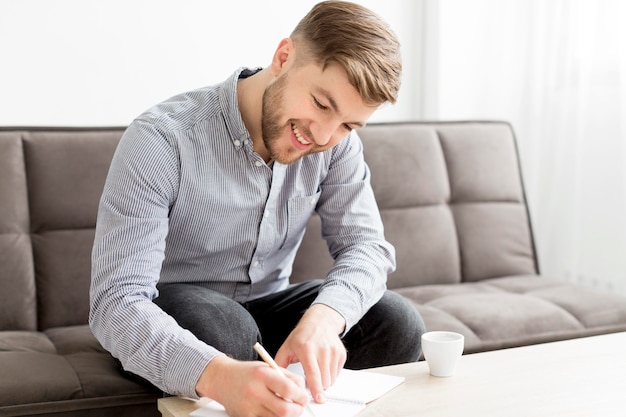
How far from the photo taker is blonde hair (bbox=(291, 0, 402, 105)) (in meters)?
1.50

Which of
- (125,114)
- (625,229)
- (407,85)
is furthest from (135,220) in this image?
(407,85)

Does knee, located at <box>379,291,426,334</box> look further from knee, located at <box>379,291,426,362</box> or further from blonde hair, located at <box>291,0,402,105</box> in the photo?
blonde hair, located at <box>291,0,402,105</box>

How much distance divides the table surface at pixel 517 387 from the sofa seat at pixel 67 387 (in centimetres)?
43

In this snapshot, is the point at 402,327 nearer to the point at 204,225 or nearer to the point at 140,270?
the point at 204,225

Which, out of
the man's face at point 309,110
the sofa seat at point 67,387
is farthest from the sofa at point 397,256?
the man's face at point 309,110

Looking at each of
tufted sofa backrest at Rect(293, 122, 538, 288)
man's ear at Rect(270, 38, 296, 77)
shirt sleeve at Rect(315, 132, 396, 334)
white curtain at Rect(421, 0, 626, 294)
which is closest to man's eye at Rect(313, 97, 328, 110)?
man's ear at Rect(270, 38, 296, 77)

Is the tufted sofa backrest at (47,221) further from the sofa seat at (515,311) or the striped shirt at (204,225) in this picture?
the sofa seat at (515,311)

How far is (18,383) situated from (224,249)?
0.48 m

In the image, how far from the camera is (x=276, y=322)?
1836mm

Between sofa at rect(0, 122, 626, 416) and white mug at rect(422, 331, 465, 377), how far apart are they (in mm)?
602

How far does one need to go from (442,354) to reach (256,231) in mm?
515

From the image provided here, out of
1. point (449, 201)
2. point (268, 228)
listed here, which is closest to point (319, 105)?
point (268, 228)

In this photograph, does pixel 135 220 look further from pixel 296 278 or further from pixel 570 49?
pixel 570 49

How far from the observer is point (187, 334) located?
1.36 meters
